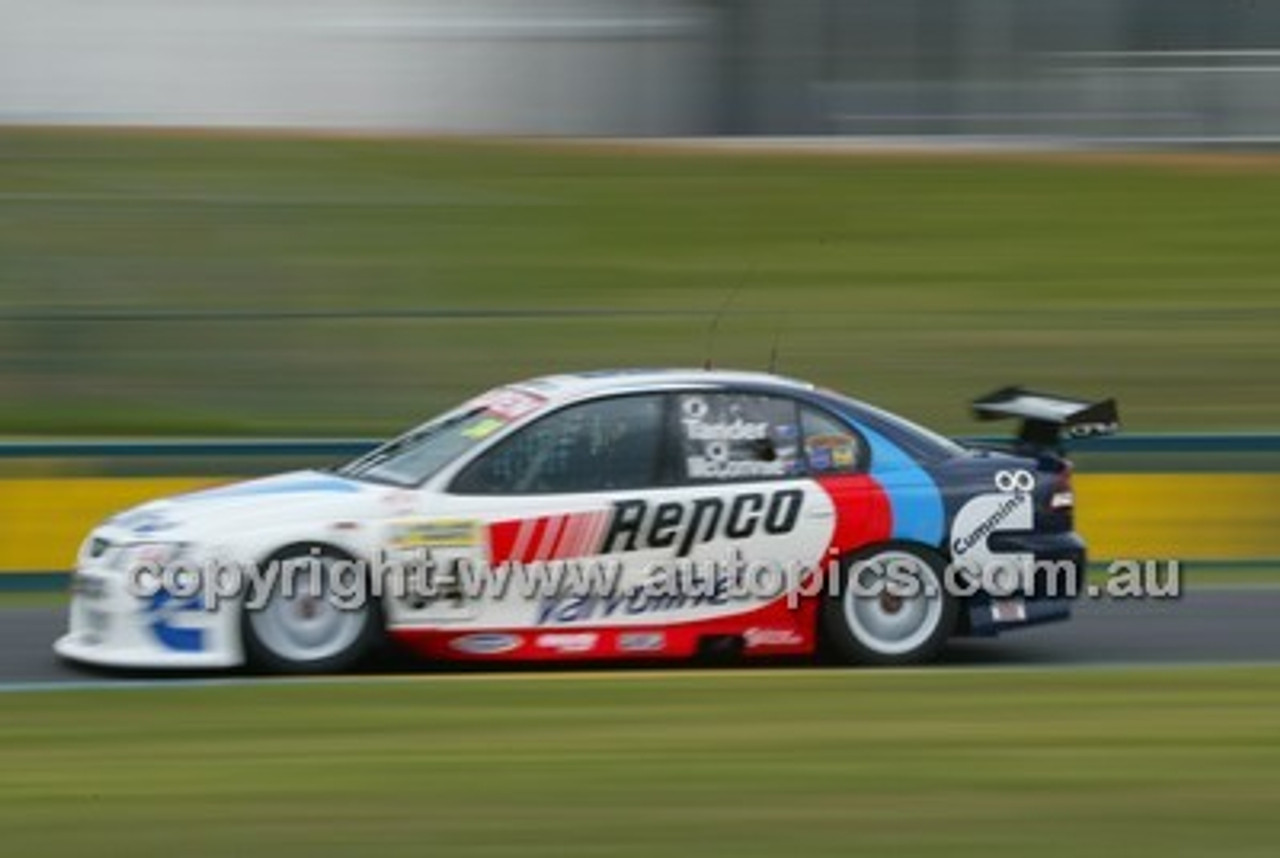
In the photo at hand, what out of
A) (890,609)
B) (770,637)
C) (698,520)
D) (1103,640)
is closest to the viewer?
(698,520)

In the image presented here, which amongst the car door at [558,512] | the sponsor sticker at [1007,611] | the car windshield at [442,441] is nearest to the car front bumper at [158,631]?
the car door at [558,512]

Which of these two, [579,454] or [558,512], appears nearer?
[558,512]

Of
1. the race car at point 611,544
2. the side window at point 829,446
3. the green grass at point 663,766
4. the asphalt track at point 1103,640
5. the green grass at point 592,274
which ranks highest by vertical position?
the green grass at point 592,274

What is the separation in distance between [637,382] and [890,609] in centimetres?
147

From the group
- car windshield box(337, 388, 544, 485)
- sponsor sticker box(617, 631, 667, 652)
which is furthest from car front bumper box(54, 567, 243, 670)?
sponsor sticker box(617, 631, 667, 652)

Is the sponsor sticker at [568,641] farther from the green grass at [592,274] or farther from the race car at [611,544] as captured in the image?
the green grass at [592,274]

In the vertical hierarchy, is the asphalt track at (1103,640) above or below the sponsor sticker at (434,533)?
below

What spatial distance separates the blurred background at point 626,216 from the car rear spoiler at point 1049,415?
138 inches

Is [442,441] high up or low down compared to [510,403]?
down

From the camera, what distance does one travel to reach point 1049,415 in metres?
12.4

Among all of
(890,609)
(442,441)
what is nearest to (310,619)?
(442,441)

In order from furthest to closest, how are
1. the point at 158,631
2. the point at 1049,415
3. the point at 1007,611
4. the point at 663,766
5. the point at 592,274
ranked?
1. the point at 592,274
2. the point at 1049,415
3. the point at 1007,611
4. the point at 158,631
5. the point at 663,766

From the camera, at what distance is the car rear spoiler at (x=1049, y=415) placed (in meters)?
12.3

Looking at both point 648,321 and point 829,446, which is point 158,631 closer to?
point 829,446
